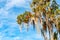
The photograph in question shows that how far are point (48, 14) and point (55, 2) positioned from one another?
1591 millimetres

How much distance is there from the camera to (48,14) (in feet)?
86.9

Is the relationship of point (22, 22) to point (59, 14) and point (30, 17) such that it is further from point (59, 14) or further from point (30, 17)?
point (59, 14)

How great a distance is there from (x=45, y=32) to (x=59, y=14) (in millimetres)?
2077

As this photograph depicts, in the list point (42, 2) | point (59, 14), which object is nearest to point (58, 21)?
point (59, 14)

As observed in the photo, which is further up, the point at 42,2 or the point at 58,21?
the point at 42,2

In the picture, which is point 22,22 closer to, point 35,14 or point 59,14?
point 35,14

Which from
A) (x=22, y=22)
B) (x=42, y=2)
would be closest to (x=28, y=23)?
(x=22, y=22)

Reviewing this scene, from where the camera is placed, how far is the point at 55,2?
2736cm

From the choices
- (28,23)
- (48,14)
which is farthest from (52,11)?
(28,23)

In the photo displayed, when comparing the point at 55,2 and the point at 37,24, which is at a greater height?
the point at 55,2

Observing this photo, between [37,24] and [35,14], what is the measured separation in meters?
0.93

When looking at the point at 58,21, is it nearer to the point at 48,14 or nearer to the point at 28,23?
the point at 48,14

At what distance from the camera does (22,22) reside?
27578mm

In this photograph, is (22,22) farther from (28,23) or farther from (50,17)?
(50,17)
